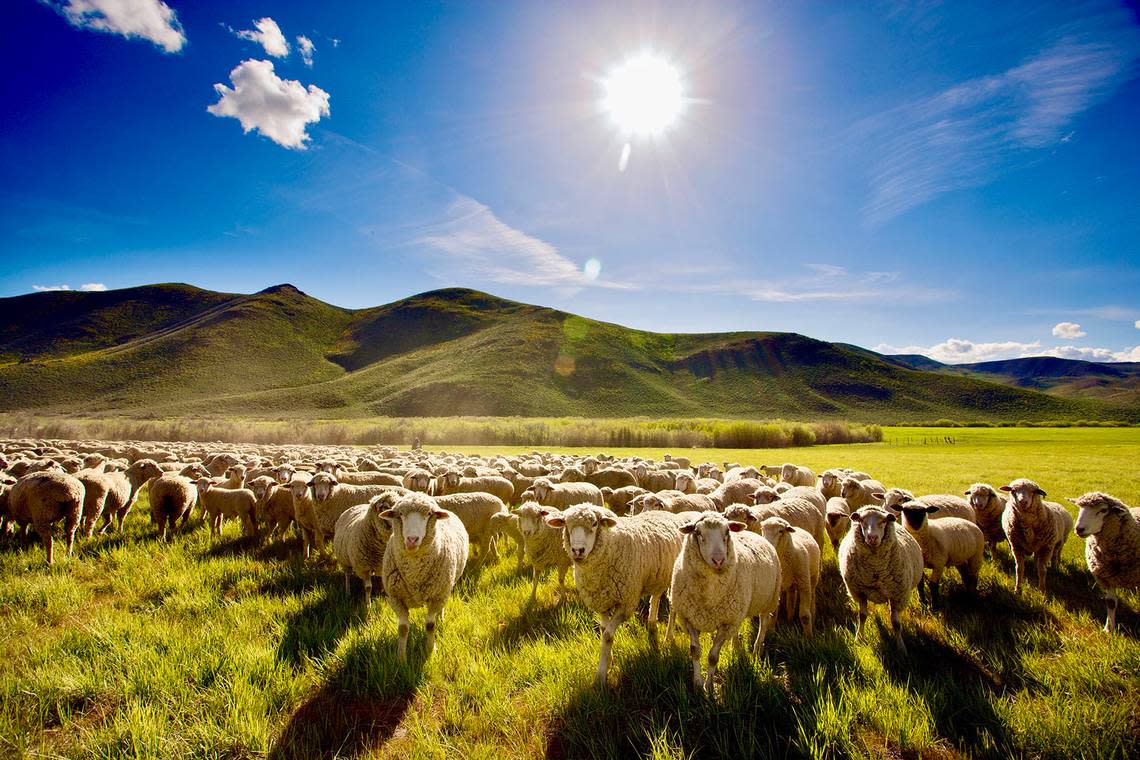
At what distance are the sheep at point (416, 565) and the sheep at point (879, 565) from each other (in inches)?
208

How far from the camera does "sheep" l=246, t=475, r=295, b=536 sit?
9938mm

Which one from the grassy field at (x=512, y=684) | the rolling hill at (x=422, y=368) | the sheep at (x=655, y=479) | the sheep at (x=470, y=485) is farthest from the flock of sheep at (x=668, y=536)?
the rolling hill at (x=422, y=368)

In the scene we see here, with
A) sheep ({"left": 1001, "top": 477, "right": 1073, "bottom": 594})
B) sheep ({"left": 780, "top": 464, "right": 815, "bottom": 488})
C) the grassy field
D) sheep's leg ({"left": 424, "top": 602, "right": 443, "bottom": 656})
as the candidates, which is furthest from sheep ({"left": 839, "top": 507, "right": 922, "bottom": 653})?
sheep ({"left": 780, "top": 464, "right": 815, "bottom": 488})

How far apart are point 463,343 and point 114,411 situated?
81.2m

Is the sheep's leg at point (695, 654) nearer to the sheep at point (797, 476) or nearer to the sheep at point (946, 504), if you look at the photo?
the sheep at point (946, 504)

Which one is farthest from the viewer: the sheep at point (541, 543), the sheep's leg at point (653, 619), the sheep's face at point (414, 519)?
the sheep at point (541, 543)

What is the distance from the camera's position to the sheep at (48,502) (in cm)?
805

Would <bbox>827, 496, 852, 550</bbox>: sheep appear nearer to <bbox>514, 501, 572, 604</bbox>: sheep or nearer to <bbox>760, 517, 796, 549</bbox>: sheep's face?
<bbox>760, 517, 796, 549</bbox>: sheep's face

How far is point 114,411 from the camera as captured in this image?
283ft

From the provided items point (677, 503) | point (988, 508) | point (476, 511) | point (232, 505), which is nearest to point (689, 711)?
point (677, 503)

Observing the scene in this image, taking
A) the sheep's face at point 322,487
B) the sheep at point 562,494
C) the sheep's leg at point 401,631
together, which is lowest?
the sheep's leg at point 401,631

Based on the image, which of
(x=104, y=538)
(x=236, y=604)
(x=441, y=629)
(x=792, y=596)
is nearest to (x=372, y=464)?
(x=104, y=538)

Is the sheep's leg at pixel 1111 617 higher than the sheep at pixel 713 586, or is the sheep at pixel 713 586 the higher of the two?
the sheep at pixel 713 586

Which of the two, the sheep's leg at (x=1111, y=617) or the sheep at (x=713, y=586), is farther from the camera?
the sheep's leg at (x=1111, y=617)
